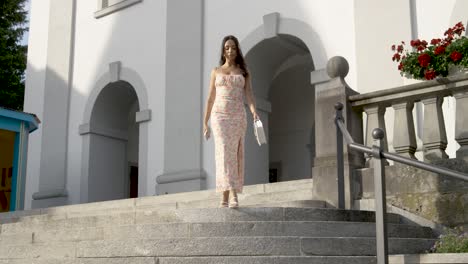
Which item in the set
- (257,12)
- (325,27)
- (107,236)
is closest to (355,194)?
(107,236)

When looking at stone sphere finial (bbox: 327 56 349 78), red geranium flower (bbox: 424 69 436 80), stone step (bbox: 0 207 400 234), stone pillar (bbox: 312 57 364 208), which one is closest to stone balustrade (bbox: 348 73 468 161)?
stone pillar (bbox: 312 57 364 208)

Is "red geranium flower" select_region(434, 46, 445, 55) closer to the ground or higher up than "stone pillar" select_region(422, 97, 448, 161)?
higher up

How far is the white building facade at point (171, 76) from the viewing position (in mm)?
10188

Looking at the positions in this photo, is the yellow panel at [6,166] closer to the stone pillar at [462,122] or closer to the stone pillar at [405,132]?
the stone pillar at [405,132]

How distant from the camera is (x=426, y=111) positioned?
265 inches

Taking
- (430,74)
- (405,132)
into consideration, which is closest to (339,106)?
(405,132)

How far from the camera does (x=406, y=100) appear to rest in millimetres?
6863

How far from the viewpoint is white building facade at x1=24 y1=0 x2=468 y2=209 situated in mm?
10188

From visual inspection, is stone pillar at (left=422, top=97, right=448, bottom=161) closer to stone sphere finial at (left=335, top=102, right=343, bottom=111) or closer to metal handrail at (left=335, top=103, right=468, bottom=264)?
stone sphere finial at (left=335, top=102, right=343, bottom=111)

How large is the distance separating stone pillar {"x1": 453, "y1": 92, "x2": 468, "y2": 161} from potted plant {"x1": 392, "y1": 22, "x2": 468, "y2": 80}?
131cm

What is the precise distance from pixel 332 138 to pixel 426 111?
992 millimetres

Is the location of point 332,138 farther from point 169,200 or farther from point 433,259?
point 169,200

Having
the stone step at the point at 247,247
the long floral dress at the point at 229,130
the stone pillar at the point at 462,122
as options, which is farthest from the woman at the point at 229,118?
the stone pillar at the point at 462,122

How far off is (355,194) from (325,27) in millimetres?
4522
